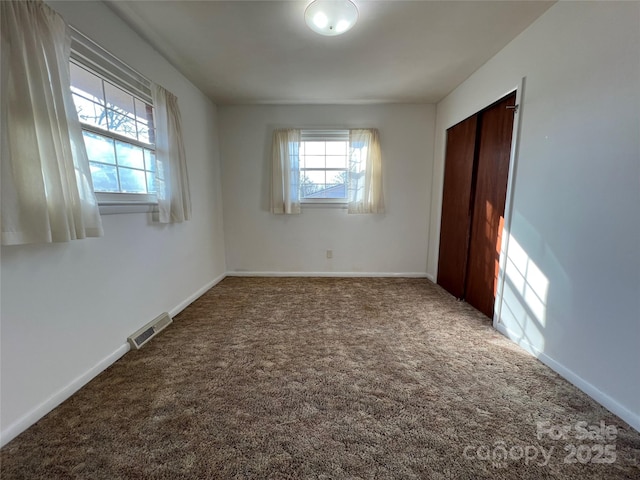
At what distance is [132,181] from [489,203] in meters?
3.13

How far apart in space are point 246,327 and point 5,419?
1.38m

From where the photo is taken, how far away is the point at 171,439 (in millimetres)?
1196

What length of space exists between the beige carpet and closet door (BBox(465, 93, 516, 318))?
20.9 inches

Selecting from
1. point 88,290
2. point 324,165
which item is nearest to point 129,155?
point 88,290

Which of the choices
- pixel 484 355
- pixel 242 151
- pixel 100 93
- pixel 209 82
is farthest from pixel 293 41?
pixel 484 355

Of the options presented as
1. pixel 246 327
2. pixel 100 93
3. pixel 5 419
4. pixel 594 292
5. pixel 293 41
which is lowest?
pixel 246 327

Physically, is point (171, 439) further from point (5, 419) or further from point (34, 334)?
point (34, 334)

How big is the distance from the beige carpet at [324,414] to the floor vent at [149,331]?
77 millimetres

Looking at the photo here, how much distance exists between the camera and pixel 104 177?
1726mm

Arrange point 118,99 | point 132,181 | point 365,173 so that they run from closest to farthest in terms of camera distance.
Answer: point 118,99 → point 132,181 → point 365,173

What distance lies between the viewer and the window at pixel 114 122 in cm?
158

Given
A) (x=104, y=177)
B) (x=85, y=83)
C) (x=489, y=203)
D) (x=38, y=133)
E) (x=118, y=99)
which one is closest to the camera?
(x=38, y=133)

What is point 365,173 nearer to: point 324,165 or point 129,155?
point 324,165

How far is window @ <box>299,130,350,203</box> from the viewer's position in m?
3.59
